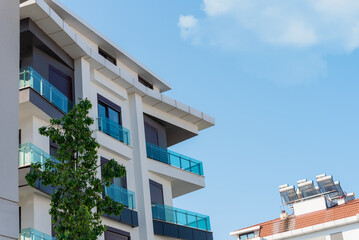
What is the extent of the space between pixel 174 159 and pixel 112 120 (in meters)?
4.02

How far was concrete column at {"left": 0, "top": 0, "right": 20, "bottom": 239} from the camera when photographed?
25.5 feet

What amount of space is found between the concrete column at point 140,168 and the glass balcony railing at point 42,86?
487 centimetres

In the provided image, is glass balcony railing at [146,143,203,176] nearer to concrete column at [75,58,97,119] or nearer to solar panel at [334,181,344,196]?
concrete column at [75,58,97,119]

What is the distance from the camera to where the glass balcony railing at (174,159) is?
86.3 feet

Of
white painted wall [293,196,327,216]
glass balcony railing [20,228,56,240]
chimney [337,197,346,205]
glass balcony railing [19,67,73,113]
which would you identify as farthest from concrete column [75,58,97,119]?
chimney [337,197,346,205]

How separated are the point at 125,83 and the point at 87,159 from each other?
458 inches

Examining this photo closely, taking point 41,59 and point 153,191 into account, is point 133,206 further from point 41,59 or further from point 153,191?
point 41,59

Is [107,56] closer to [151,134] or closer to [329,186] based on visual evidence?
[151,134]

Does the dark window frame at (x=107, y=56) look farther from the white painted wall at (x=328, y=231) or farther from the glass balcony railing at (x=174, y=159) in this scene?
the white painted wall at (x=328, y=231)

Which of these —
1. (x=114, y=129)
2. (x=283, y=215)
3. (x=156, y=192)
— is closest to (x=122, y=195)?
(x=114, y=129)

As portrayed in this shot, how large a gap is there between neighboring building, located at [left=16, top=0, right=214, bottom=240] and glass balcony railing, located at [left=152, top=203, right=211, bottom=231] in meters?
0.04

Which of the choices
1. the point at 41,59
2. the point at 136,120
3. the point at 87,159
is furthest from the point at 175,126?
the point at 87,159

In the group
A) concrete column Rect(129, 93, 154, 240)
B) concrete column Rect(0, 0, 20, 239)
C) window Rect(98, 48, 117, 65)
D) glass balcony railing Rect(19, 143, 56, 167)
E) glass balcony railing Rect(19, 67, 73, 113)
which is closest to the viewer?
concrete column Rect(0, 0, 20, 239)

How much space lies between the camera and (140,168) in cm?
2477
